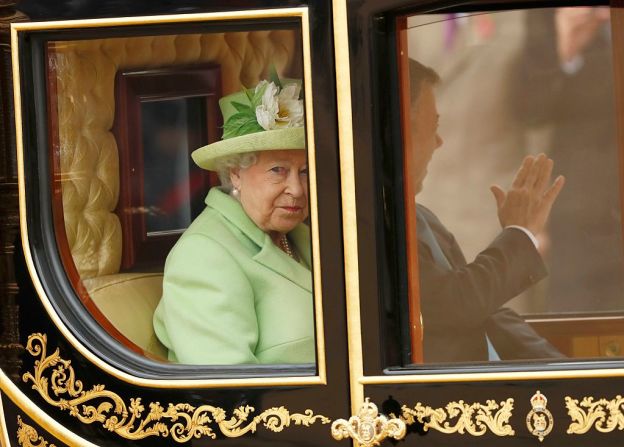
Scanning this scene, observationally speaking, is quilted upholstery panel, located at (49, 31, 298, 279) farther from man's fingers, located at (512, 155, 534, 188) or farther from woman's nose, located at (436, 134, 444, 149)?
man's fingers, located at (512, 155, 534, 188)

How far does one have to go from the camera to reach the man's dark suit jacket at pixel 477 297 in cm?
206

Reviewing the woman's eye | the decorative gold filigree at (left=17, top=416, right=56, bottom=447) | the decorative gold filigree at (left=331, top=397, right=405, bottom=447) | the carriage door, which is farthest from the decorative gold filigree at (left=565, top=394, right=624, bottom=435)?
the decorative gold filigree at (left=17, top=416, right=56, bottom=447)

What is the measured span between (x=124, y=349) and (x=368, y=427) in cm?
49

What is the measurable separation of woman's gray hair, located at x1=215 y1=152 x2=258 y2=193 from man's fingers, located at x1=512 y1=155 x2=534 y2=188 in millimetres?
489

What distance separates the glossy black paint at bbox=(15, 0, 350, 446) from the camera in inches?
82.5

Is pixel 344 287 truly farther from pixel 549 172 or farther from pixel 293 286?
pixel 549 172

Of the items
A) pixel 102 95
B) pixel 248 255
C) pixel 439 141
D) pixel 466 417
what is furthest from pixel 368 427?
pixel 102 95

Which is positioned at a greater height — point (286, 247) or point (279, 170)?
point (279, 170)

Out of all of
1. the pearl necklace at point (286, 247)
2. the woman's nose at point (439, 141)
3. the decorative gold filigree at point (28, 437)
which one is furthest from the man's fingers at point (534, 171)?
the decorative gold filigree at point (28, 437)

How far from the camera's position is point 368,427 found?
81.9 inches

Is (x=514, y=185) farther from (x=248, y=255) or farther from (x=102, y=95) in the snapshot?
(x=102, y=95)

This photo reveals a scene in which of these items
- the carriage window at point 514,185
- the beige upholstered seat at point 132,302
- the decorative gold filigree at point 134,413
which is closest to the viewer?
the carriage window at point 514,185

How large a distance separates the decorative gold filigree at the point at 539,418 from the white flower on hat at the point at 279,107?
65 centimetres

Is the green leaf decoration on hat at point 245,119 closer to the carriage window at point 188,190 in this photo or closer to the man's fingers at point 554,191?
the carriage window at point 188,190
